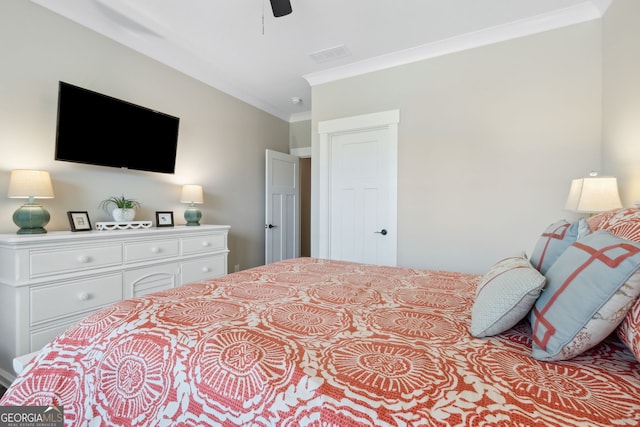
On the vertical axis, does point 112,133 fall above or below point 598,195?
above

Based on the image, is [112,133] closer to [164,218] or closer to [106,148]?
[106,148]

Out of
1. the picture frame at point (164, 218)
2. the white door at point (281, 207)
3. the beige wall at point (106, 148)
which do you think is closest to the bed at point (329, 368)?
the beige wall at point (106, 148)

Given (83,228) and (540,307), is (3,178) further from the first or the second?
(540,307)

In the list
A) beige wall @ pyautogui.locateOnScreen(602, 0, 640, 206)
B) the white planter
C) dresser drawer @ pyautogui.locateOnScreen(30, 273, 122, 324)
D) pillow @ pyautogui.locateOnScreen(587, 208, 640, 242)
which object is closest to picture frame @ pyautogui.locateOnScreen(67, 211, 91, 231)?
the white planter

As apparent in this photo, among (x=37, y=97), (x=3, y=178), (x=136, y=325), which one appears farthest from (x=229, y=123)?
(x=136, y=325)

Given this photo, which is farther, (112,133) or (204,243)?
(204,243)

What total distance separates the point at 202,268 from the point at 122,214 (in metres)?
0.85

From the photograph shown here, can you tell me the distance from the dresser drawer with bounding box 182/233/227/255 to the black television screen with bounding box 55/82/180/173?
0.78 meters

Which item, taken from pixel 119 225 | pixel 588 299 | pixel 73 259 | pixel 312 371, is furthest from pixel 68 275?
pixel 588 299

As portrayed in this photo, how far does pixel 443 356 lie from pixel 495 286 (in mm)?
325

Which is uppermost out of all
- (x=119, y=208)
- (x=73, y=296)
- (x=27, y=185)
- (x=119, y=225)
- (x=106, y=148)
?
(x=106, y=148)

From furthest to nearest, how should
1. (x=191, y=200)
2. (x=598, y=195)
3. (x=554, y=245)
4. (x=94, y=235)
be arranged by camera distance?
(x=191, y=200) < (x=94, y=235) < (x=598, y=195) < (x=554, y=245)

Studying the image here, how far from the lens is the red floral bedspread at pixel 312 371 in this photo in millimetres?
562

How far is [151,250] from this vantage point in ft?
7.89
